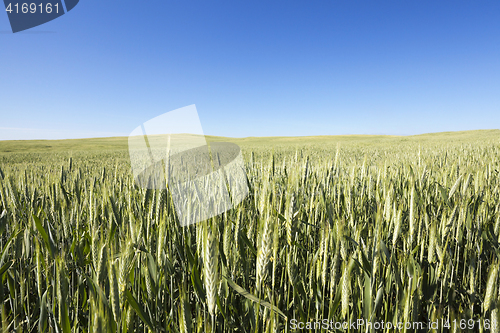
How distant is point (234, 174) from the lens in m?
1.99

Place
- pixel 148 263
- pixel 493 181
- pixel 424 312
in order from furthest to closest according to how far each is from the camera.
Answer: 1. pixel 493 181
2. pixel 424 312
3. pixel 148 263

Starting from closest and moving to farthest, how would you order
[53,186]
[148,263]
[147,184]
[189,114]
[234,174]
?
[148,263]
[189,114]
[53,186]
[147,184]
[234,174]

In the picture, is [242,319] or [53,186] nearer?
[242,319]

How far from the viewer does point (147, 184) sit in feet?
5.74

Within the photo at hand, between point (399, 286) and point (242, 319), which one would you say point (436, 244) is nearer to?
point (399, 286)

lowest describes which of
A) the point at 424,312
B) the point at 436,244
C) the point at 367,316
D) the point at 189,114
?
the point at 424,312

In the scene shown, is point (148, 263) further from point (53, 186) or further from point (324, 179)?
point (324, 179)

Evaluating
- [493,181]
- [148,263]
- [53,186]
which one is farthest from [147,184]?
[493,181]

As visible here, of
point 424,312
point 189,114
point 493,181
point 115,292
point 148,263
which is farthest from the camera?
point 493,181

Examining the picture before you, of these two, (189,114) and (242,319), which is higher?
(189,114)

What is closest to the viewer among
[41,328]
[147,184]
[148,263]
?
[41,328]

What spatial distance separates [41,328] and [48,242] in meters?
0.27

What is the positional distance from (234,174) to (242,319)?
1.21 metres

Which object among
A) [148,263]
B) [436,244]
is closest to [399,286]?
[436,244]
